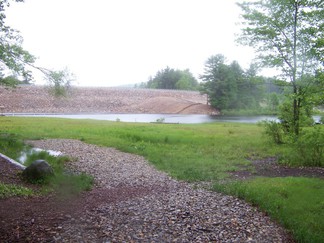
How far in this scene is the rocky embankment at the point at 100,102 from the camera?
183 feet

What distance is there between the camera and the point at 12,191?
8.63 m

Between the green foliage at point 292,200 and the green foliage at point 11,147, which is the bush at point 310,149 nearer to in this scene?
the green foliage at point 292,200

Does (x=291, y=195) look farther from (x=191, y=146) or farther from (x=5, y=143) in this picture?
(x=5, y=143)

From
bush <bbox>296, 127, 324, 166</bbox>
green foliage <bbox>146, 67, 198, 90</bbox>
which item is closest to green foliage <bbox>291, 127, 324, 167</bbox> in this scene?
bush <bbox>296, 127, 324, 166</bbox>

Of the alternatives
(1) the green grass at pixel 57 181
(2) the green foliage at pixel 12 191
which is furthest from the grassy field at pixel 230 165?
(2) the green foliage at pixel 12 191

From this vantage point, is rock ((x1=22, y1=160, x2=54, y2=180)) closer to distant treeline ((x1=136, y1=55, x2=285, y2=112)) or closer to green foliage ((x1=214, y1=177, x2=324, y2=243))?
green foliage ((x1=214, y1=177, x2=324, y2=243))

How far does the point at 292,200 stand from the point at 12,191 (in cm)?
802

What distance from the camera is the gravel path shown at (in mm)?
6867

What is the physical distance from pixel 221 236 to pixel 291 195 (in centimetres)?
372

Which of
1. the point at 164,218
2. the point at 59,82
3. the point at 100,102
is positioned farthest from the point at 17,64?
the point at 100,102

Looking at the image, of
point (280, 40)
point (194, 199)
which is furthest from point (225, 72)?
point (194, 199)

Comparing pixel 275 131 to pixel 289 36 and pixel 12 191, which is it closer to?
pixel 289 36

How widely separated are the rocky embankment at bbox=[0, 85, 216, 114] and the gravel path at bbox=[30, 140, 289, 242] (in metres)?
47.6

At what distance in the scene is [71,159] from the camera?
44.9 ft
